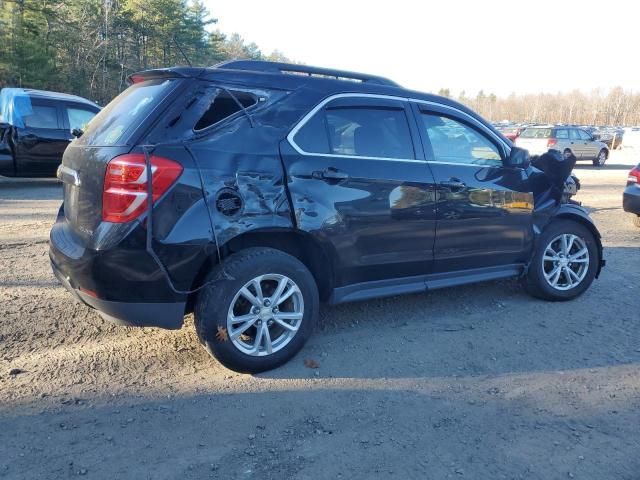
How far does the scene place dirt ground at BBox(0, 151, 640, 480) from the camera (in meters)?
2.66

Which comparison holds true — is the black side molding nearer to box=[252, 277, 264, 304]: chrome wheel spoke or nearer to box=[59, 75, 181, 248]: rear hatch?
box=[252, 277, 264, 304]: chrome wheel spoke

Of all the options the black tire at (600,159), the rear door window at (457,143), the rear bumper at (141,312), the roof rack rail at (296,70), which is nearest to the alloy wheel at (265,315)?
the rear bumper at (141,312)

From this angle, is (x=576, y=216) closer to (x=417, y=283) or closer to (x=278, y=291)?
(x=417, y=283)

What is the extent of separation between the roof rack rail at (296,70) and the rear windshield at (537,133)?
23399 mm

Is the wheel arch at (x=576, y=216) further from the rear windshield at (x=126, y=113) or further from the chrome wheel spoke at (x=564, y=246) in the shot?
the rear windshield at (x=126, y=113)

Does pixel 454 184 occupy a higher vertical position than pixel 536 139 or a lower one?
lower

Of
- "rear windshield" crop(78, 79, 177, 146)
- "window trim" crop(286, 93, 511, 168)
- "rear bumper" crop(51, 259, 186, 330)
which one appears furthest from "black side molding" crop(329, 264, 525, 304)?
"rear windshield" crop(78, 79, 177, 146)

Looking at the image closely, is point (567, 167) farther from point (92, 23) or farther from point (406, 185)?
point (92, 23)

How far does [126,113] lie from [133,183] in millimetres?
679

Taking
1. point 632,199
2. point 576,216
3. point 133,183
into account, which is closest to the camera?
point 133,183

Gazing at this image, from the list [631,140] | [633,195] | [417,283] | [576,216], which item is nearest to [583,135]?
[633,195]

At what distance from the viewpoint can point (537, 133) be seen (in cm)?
2539

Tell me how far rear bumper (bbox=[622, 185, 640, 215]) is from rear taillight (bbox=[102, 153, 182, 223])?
25.7 ft

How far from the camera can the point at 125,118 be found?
3.41m
